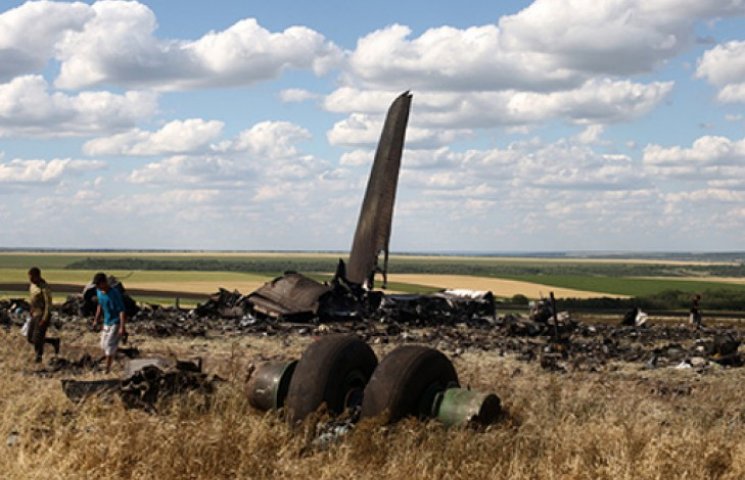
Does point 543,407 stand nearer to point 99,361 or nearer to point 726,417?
point 726,417

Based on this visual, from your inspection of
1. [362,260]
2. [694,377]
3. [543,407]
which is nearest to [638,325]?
[362,260]

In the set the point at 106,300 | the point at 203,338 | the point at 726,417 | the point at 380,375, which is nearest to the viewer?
the point at 380,375

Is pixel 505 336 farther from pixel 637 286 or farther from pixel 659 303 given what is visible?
pixel 637 286

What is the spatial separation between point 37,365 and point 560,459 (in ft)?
32.0

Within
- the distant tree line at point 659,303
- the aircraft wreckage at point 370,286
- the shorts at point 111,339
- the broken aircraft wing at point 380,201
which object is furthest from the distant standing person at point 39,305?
the distant tree line at point 659,303

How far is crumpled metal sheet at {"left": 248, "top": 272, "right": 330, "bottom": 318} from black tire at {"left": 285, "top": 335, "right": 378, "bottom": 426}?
13.4 metres

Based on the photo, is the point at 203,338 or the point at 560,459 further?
the point at 203,338

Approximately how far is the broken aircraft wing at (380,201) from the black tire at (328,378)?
15.4 m

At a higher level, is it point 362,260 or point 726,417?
point 362,260

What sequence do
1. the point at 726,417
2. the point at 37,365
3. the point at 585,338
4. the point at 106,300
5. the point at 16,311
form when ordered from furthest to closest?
the point at 16,311, the point at 585,338, the point at 37,365, the point at 106,300, the point at 726,417

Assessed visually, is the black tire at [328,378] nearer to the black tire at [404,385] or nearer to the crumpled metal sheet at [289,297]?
the black tire at [404,385]

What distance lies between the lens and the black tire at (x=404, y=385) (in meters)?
9.38

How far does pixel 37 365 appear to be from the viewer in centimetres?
1496

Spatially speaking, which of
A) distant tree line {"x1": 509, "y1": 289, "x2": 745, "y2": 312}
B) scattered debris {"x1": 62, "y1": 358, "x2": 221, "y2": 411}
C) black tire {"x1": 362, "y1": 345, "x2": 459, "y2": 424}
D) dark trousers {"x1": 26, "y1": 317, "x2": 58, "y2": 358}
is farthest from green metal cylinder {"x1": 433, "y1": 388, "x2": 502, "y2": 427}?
distant tree line {"x1": 509, "y1": 289, "x2": 745, "y2": 312}
